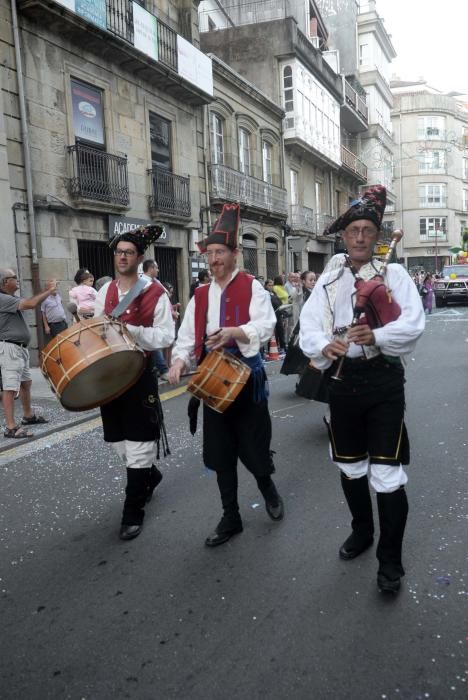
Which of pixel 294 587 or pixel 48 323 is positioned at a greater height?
pixel 48 323

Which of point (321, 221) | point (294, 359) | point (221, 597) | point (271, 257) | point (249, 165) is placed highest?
point (249, 165)

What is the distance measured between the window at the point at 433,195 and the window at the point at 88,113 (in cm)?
4475

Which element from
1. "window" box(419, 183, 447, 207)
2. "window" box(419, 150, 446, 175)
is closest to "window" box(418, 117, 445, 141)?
"window" box(419, 150, 446, 175)

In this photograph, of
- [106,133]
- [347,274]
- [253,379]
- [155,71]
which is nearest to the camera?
[347,274]

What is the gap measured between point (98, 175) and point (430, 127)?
156 feet

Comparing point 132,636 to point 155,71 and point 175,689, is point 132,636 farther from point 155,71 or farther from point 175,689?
point 155,71

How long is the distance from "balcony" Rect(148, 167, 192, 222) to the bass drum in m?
12.6

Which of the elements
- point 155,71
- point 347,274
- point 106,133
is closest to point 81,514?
point 347,274

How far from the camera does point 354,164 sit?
1337 inches

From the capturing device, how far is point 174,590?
2.96 meters

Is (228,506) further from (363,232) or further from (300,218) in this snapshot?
(300,218)

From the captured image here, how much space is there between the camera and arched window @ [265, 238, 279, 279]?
23.4m

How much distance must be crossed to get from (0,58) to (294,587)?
11.4 m

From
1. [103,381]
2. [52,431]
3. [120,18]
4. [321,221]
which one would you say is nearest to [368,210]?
[103,381]
